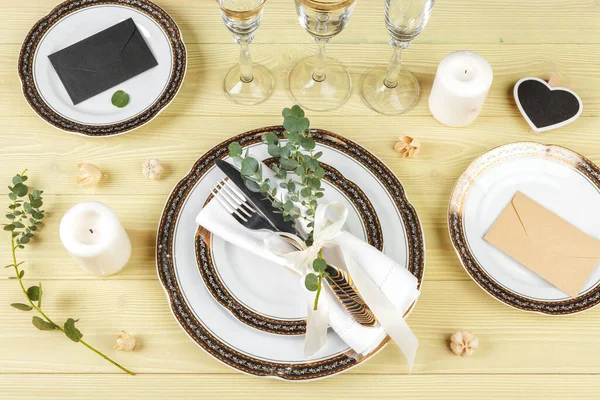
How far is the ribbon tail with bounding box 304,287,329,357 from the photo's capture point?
0.76 metres

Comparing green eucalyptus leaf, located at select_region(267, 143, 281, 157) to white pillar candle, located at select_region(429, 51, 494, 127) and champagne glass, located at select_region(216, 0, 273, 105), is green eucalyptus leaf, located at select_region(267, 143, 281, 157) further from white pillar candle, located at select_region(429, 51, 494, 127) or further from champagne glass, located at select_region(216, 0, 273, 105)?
white pillar candle, located at select_region(429, 51, 494, 127)

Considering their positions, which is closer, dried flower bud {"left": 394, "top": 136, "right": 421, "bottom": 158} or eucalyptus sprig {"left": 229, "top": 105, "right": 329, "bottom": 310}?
eucalyptus sprig {"left": 229, "top": 105, "right": 329, "bottom": 310}

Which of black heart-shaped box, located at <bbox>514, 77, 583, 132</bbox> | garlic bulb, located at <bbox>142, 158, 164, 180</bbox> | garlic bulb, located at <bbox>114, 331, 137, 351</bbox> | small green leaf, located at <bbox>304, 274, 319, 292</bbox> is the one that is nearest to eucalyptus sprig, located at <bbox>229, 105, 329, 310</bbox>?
small green leaf, located at <bbox>304, 274, 319, 292</bbox>

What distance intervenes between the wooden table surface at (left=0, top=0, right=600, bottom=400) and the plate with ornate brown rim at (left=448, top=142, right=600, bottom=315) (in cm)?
3

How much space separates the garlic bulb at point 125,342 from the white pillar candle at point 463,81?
58cm

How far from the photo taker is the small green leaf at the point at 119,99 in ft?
3.14

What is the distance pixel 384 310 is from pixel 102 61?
0.61 meters

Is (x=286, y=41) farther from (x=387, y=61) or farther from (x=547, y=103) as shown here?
(x=547, y=103)

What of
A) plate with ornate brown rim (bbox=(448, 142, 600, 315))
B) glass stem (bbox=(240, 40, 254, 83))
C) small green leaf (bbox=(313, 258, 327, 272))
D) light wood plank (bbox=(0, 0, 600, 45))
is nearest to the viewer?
small green leaf (bbox=(313, 258, 327, 272))

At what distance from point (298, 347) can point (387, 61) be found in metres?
0.52

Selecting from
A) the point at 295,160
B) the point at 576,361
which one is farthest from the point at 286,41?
the point at 576,361

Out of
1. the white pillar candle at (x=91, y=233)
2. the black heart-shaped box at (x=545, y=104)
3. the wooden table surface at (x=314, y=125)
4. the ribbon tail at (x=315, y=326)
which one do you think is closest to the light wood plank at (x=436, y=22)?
the wooden table surface at (x=314, y=125)

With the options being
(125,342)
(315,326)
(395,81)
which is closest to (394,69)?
(395,81)

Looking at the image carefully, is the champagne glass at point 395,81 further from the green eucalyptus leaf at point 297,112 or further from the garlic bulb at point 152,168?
the garlic bulb at point 152,168
